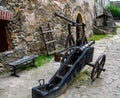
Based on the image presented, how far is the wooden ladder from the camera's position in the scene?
7.88 m

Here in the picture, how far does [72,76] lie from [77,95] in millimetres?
429

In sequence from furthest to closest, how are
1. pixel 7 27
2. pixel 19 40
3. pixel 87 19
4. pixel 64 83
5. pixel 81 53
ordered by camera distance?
pixel 87 19 → pixel 19 40 → pixel 7 27 → pixel 81 53 → pixel 64 83

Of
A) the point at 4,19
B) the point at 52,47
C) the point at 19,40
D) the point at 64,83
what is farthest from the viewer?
the point at 52,47

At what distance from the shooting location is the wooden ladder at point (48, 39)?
788cm

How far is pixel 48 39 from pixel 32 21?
114cm

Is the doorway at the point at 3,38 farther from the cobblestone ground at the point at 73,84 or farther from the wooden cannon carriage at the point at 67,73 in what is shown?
the wooden cannon carriage at the point at 67,73

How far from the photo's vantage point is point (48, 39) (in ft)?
27.0

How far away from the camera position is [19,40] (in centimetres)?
677

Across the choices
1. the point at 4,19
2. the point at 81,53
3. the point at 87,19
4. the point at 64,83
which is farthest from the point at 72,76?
the point at 87,19

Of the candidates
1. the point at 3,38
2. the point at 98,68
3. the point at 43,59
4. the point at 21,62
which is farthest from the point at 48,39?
the point at 98,68

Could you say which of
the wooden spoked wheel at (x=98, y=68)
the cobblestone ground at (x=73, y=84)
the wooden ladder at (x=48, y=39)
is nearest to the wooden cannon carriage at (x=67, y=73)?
the wooden spoked wheel at (x=98, y=68)

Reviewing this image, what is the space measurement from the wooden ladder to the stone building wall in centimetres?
16

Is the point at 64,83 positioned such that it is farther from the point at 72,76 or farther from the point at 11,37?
the point at 11,37

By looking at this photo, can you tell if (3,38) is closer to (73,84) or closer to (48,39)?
(48,39)
